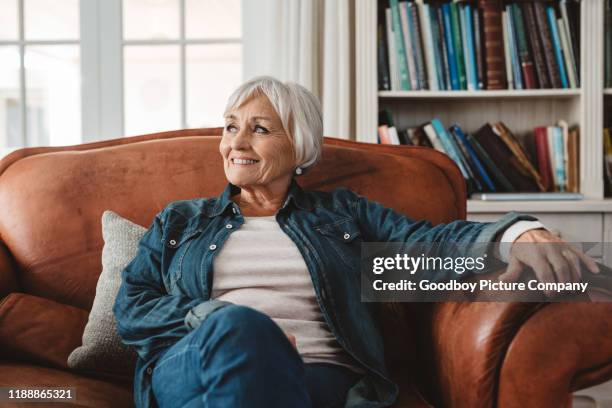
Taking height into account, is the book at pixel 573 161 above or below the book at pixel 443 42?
below

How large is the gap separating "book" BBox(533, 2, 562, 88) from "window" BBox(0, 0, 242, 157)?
3.92 feet

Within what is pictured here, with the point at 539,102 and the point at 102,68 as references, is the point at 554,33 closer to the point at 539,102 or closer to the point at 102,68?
the point at 539,102

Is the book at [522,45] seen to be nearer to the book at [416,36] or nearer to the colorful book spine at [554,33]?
the colorful book spine at [554,33]

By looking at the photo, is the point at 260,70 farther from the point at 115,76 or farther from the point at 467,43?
the point at 467,43

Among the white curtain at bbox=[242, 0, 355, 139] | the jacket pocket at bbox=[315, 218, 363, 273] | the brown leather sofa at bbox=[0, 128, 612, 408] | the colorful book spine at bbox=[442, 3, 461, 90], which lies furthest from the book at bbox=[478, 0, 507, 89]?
the jacket pocket at bbox=[315, 218, 363, 273]

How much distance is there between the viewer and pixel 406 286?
1529 millimetres

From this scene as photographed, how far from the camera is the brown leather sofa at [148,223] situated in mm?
1118

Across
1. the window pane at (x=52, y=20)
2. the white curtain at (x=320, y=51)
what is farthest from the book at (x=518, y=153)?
the window pane at (x=52, y=20)

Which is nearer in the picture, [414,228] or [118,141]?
[414,228]

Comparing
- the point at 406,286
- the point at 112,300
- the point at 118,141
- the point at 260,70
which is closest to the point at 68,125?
the point at 260,70

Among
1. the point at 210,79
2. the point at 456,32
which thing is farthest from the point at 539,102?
the point at 210,79

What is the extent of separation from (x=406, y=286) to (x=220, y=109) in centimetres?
156

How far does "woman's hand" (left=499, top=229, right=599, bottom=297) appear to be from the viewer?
1.15m

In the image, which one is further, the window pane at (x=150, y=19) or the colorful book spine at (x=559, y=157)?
the window pane at (x=150, y=19)
